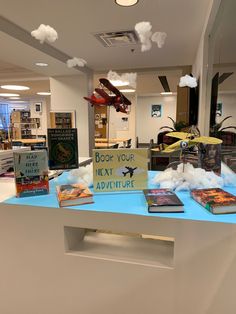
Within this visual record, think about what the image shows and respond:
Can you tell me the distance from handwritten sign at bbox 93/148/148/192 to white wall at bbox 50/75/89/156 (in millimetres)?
4103

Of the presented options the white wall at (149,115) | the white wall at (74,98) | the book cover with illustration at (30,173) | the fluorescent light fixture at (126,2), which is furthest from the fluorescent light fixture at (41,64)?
the white wall at (149,115)

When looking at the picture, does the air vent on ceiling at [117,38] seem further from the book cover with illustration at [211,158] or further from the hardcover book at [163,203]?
the hardcover book at [163,203]

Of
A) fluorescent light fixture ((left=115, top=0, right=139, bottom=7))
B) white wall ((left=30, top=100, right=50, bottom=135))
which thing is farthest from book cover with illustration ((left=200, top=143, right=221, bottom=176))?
white wall ((left=30, top=100, right=50, bottom=135))

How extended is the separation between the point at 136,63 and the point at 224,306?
456cm

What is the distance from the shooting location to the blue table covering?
100 cm

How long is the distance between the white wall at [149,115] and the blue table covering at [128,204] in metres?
10.7

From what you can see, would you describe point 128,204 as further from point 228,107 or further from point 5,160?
point 228,107

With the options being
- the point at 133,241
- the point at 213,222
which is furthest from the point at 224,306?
the point at 133,241

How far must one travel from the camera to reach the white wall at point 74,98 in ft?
17.1

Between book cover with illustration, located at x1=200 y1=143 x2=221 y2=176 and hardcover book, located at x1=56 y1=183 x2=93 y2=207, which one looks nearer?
hardcover book, located at x1=56 y1=183 x2=93 y2=207

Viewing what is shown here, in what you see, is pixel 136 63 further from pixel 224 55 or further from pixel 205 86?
pixel 224 55

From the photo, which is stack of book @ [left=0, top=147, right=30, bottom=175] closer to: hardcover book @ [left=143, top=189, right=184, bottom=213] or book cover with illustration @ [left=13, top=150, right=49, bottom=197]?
book cover with illustration @ [left=13, top=150, right=49, bottom=197]

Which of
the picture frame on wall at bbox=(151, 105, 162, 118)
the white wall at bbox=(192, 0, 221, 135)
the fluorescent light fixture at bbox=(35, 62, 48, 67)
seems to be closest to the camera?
the white wall at bbox=(192, 0, 221, 135)

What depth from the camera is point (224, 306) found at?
3.18 feet
